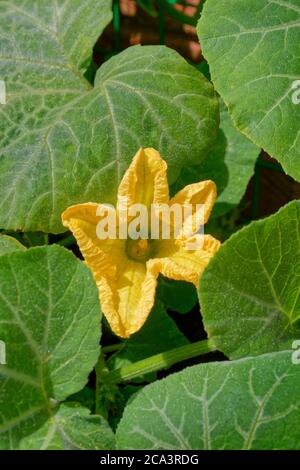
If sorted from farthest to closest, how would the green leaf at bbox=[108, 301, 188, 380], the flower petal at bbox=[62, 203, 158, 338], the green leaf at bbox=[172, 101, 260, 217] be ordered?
the green leaf at bbox=[172, 101, 260, 217], the green leaf at bbox=[108, 301, 188, 380], the flower petal at bbox=[62, 203, 158, 338]

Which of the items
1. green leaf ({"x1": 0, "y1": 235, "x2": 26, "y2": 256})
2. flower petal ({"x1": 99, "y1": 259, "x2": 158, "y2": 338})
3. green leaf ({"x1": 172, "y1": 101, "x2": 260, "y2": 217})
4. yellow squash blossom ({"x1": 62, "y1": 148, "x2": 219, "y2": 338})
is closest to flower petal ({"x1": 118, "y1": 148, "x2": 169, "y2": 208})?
yellow squash blossom ({"x1": 62, "y1": 148, "x2": 219, "y2": 338})

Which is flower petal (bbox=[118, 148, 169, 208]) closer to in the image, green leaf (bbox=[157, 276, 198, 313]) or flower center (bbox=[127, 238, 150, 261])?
flower center (bbox=[127, 238, 150, 261])

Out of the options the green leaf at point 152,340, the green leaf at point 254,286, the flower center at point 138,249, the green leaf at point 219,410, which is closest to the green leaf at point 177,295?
the green leaf at point 152,340

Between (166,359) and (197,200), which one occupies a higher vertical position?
(197,200)

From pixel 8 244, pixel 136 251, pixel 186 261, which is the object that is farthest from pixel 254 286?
pixel 8 244

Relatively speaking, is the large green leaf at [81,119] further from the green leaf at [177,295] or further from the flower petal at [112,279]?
the green leaf at [177,295]

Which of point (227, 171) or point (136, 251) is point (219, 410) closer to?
point (136, 251)
